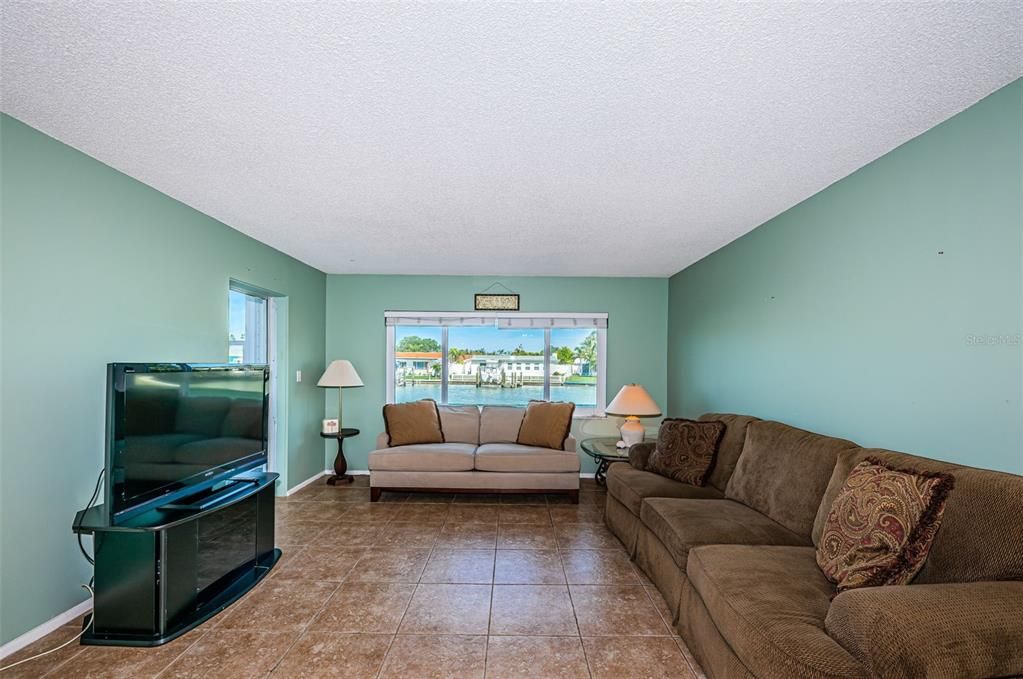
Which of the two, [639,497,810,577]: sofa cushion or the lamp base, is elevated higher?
the lamp base

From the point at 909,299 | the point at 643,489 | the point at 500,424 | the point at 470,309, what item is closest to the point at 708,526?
the point at 643,489

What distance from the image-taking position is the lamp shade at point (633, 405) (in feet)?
15.7

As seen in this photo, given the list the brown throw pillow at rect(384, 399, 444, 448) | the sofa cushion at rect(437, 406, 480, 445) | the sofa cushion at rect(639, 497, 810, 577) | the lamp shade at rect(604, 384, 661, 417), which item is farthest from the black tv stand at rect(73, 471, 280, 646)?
the lamp shade at rect(604, 384, 661, 417)

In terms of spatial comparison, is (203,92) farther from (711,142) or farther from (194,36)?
(711,142)

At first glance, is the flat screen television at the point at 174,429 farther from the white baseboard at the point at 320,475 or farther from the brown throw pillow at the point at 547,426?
the brown throw pillow at the point at 547,426

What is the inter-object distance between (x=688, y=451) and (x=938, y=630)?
2.33 meters

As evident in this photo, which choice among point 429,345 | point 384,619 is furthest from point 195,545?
point 429,345

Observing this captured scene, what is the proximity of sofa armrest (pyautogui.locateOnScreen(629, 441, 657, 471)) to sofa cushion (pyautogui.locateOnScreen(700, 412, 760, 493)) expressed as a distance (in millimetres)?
594

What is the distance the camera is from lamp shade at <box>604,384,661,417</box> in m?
4.79

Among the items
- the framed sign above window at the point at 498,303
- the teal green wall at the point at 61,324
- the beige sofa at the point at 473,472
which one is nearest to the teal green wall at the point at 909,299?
the beige sofa at the point at 473,472

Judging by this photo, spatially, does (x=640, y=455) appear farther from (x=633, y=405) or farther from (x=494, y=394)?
(x=494, y=394)

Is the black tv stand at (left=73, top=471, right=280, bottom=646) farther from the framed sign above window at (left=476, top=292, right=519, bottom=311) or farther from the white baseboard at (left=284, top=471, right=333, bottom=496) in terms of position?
the framed sign above window at (left=476, top=292, right=519, bottom=311)

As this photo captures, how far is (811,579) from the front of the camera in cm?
194

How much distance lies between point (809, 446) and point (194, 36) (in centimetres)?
320
